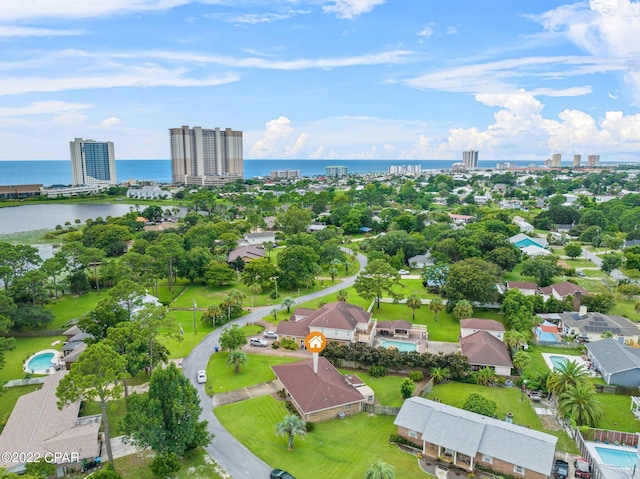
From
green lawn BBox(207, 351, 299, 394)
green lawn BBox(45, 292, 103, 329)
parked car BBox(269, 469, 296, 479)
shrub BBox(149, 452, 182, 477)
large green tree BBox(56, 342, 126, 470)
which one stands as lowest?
green lawn BBox(45, 292, 103, 329)

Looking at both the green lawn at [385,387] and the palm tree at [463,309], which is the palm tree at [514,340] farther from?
the green lawn at [385,387]

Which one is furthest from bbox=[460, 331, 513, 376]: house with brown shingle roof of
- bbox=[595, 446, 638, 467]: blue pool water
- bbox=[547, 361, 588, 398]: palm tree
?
bbox=[595, 446, 638, 467]: blue pool water

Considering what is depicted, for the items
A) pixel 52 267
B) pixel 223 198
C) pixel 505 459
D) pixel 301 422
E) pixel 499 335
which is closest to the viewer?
pixel 505 459

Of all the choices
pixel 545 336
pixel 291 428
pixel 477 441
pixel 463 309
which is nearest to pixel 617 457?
pixel 477 441

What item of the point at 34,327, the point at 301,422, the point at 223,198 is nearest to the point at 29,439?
the point at 301,422

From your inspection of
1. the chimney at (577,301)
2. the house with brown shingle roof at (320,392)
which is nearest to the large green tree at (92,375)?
the house with brown shingle roof at (320,392)

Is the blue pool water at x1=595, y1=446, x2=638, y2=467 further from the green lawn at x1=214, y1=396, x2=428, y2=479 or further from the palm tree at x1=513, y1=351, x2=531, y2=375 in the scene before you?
the green lawn at x1=214, y1=396, x2=428, y2=479

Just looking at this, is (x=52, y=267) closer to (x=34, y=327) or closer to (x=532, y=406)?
(x=34, y=327)
